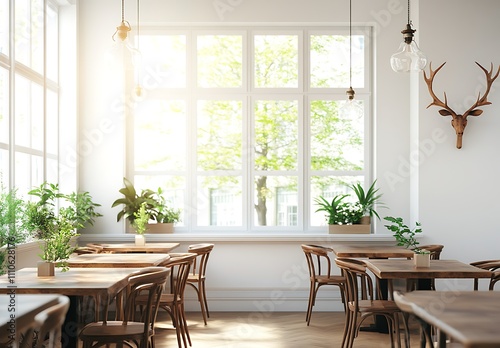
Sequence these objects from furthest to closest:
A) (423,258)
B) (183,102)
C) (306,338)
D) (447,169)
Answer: (183,102), (447,169), (306,338), (423,258)

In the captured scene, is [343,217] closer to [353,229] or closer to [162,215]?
[353,229]

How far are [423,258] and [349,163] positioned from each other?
10.7 feet

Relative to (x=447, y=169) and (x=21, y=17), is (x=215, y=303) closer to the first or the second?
(x=447, y=169)

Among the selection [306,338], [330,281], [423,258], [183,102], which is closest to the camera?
[423,258]

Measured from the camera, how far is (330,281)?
7168 millimetres

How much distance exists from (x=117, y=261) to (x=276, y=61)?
13.0 ft

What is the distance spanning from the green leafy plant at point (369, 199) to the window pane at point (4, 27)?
168 inches

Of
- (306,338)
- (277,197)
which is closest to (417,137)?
(277,197)

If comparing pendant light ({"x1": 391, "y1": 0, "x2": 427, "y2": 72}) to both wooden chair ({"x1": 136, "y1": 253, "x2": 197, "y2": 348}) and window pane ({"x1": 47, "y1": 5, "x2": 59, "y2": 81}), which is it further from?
window pane ({"x1": 47, "y1": 5, "x2": 59, "y2": 81})

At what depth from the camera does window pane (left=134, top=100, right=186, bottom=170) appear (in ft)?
27.8

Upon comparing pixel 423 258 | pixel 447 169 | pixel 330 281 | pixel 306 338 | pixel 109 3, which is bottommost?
pixel 306 338

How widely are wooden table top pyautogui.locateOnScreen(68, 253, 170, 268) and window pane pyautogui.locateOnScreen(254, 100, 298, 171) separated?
285 centimetres

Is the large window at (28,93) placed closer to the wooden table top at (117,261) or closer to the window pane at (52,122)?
the window pane at (52,122)

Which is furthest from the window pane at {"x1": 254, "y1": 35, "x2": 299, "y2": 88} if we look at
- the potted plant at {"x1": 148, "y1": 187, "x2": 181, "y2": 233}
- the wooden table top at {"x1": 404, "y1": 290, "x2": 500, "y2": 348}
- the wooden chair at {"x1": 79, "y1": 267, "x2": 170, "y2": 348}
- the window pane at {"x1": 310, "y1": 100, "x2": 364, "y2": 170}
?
the wooden table top at {"x1": 404, "y1": 290, "x2": 500, "y2": 348}
